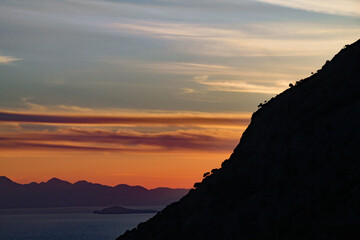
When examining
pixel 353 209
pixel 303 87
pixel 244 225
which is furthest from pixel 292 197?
pixel 303 87

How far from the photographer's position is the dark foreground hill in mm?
45656

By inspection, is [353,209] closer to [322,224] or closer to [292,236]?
[322,224]

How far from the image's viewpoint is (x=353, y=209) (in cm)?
4169

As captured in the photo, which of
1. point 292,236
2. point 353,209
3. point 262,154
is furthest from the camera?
point 262,154

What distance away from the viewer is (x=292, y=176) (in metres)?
52.2

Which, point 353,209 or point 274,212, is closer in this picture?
point 353,209

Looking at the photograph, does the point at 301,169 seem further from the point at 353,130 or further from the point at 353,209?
the point at 353,209

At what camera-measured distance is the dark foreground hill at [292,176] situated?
150 ft

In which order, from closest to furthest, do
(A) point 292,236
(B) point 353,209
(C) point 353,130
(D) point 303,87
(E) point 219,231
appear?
(B) point 353,209 → (A) point 292,236 → (C) point 353,130 → (E) point 219,231 → (D) point 303,87

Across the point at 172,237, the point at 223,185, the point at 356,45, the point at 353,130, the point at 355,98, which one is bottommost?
the point at 172,237

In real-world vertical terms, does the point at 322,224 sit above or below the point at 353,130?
below

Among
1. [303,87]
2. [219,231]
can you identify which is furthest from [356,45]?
[219,231]

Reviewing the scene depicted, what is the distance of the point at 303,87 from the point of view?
63.2m

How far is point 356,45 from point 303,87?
277 inches
